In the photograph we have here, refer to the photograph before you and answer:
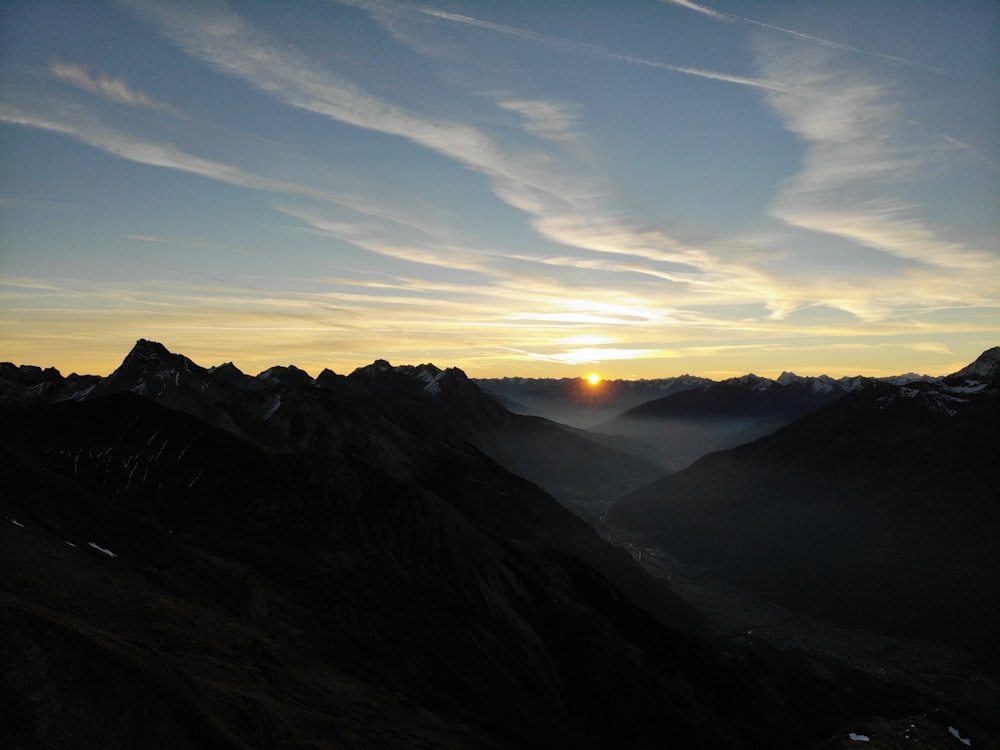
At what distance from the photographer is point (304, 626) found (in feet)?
354

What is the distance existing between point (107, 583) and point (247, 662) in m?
20.5

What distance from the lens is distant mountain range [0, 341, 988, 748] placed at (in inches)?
1871

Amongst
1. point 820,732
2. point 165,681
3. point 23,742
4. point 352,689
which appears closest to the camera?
point 23,742

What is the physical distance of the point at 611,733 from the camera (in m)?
132

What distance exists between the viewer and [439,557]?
164 metres

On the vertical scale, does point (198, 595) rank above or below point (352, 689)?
above

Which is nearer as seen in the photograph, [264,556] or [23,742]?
[23,742]

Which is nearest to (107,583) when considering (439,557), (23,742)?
(23,742)

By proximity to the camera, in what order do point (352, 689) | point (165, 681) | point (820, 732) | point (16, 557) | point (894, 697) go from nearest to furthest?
point (165, 681) < point (16, 557) < point (352, 689) < point (820, 732) < point (894, 697)

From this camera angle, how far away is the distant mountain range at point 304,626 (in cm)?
4753

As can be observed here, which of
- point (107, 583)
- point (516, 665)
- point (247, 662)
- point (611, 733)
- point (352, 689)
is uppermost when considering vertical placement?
point (107, 583)

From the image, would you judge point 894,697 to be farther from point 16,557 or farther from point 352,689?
point 16,557

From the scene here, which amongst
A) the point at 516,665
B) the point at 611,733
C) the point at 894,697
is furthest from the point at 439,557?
the point at 894,697

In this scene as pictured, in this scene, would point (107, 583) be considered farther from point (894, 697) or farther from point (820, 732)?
point (894, 697)
